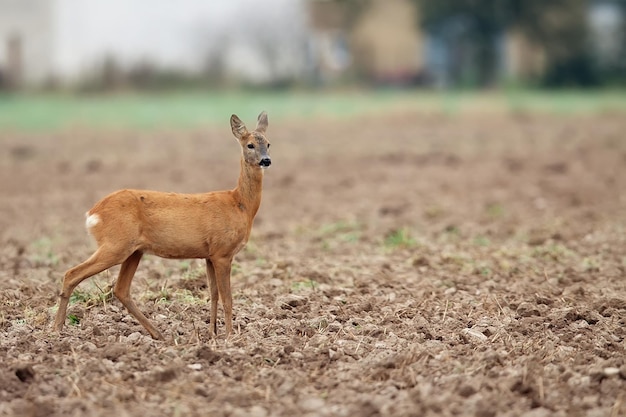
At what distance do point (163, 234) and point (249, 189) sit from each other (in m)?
0.77

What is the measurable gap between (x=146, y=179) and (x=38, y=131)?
32.8 ft

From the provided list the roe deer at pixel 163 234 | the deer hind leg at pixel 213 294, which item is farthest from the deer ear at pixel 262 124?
the deer hind leg at pixel 213 294

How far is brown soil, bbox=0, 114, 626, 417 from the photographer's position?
6.04 m

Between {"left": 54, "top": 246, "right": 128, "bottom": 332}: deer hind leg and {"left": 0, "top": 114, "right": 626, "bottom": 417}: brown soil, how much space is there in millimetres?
140

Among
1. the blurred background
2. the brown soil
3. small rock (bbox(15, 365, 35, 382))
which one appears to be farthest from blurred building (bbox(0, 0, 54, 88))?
small rock (bbox(15, 365, 35, 382))

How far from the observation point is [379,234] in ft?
39.6

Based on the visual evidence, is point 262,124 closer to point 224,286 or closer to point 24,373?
point 224,286

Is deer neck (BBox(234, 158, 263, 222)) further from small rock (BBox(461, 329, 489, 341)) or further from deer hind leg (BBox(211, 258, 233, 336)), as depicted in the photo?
small rock (BBox(461, 329, 489, 341))

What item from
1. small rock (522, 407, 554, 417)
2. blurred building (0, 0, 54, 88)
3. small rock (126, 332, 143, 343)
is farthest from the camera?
blurred building (0, 0, 54, 88)

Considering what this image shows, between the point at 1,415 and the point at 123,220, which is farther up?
the point at 123,220

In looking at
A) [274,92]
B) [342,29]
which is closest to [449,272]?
[274,92]

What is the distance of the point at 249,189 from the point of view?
300 inches

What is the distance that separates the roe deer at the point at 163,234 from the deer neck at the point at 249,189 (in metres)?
0.01

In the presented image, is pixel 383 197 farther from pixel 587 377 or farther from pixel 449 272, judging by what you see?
pixel 587 377
